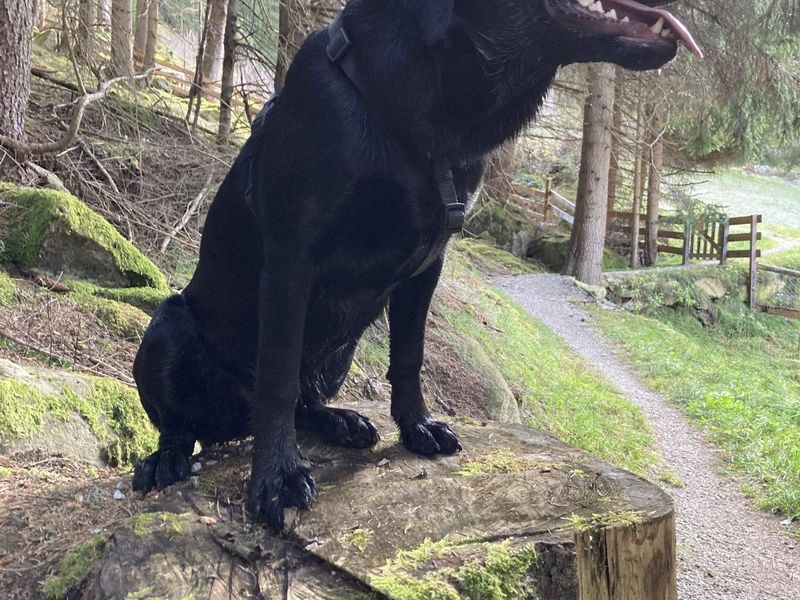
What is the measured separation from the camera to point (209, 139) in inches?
323

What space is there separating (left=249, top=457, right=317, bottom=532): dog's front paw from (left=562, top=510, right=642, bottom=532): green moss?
0.71 metres


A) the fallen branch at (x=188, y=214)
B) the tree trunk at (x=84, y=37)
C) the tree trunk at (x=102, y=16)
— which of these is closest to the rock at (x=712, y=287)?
the fallen branch at (x=188, y=214)

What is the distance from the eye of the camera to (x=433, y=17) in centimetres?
197

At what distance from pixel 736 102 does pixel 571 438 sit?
9.33 meters

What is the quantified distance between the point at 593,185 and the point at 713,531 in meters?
11.3

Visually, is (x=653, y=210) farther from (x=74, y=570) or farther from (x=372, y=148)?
(x=74, y=570)

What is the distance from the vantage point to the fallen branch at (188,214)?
613 cm

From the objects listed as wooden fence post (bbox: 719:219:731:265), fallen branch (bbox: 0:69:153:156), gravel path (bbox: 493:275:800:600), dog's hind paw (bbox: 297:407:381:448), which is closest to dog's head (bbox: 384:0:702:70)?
dog's hind paw (bbox: 297:407:381:448)

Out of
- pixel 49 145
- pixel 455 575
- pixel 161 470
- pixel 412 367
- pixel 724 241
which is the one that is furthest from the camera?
pixel 724 241

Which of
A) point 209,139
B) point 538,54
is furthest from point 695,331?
point 538,54

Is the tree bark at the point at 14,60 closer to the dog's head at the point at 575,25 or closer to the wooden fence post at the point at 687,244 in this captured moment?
the dog's head at the point at 575,25

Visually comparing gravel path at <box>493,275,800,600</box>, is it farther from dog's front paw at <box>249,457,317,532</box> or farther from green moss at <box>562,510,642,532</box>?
dog's front paw at <box>249,457,317,532</box>

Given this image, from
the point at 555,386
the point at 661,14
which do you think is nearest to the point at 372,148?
the point at 661,14

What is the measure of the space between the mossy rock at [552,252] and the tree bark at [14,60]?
13798 millimetres
